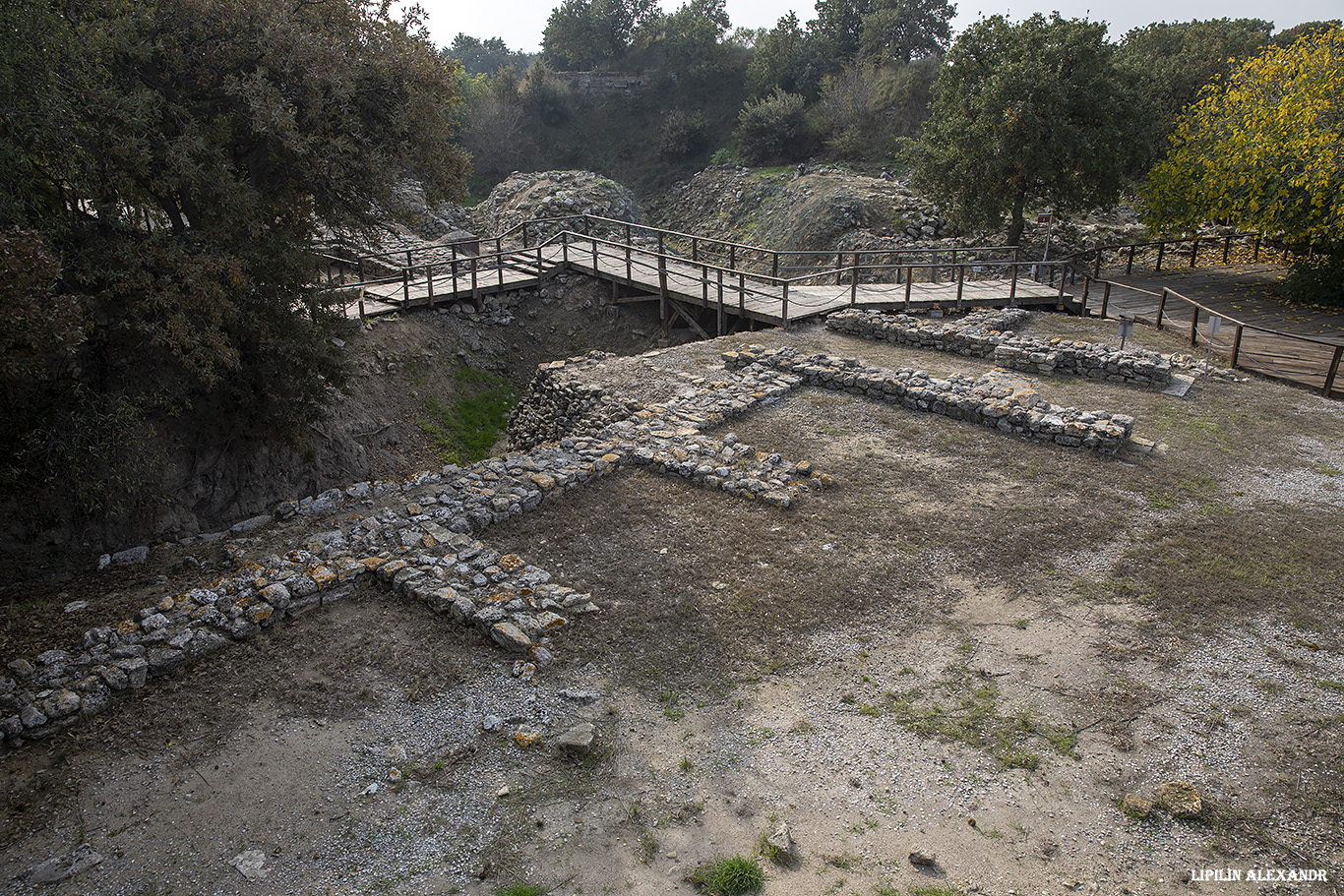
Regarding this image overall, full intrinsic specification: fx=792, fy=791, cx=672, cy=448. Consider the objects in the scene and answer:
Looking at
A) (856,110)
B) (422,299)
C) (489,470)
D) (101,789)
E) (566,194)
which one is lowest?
(101,789)

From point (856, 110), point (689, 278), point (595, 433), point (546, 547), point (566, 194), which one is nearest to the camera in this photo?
point (546, 547)

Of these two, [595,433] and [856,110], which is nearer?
[595,433]

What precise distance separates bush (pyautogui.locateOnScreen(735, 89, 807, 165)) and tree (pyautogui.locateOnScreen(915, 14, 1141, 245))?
18430 mm

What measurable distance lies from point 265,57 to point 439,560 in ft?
23.6

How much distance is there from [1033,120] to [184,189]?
20.5 meters

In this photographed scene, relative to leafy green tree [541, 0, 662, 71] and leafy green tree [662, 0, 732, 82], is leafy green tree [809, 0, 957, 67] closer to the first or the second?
leafy green tree [662, 0, 732, 82]

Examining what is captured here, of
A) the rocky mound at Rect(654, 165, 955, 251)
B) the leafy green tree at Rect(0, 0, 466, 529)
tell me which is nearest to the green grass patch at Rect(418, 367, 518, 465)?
the leafy green tree at Rect(0, 0, 466, 529)

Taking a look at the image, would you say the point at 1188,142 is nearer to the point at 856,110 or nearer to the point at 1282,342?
the point at 1282,342

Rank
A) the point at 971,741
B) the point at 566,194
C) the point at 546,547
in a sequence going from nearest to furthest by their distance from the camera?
the point at 971,741, the point at 546,547, the point at 566,194

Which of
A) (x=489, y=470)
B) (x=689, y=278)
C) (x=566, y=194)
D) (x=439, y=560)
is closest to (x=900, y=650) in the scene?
(x=439, y=560)

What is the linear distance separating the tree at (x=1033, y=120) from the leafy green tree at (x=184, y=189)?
53.7 ft

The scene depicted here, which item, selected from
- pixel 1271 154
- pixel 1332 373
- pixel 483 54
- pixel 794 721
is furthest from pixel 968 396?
pixel 483 54

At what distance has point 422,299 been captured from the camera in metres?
19.7

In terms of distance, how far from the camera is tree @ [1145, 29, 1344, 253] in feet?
59.8
